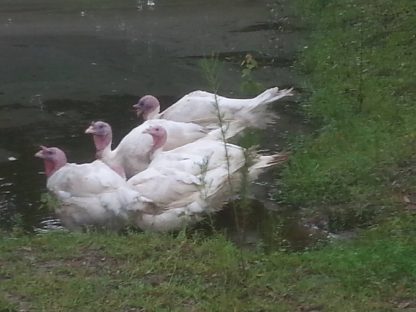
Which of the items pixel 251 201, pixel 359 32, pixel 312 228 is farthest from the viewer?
pixel 359 32

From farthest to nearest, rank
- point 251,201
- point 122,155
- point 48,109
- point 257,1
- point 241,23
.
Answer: point 257,1, point 241,23, point 48,109, point 122,155, point 251,201

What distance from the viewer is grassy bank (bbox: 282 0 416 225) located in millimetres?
7035

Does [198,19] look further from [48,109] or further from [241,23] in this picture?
[48,109]

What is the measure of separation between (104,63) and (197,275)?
27.3ft

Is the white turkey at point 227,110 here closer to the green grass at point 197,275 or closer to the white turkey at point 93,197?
the white turkey at point 93,197

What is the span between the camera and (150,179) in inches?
271

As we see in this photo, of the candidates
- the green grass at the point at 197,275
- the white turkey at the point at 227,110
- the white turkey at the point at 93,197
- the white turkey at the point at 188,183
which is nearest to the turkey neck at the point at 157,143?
the white turkey at the point at 188,183

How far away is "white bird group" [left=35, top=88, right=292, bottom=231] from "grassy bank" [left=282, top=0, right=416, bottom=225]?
491 millimetres

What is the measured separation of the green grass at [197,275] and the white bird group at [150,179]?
58cm

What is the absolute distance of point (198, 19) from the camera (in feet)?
56.1

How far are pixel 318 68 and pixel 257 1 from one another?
823cm

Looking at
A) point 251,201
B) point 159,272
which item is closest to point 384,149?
point 251,201

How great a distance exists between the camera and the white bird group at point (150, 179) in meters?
6.59

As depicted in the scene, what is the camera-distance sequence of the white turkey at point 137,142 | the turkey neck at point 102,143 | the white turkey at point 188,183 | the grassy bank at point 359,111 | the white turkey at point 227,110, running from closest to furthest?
1. the white turkey at point 188,183
2. the grassy bank at point 359,111
3. the white turkey at point 137,142
4. the turkey neck at point 102,143
5. the white turkey at point 227,110
